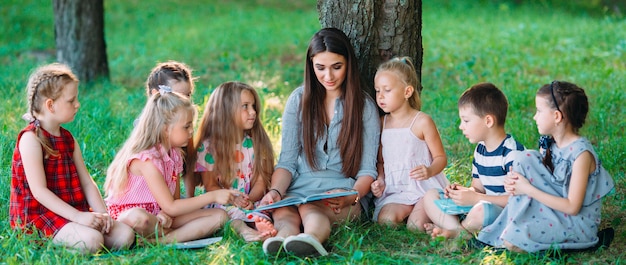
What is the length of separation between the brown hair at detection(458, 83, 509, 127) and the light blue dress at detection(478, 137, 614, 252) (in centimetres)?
37

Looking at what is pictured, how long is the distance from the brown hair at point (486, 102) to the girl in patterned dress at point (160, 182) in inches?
54.2

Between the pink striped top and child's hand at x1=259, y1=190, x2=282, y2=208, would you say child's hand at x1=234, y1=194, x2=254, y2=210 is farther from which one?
the pink striped top

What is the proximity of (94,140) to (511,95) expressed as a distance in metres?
3.83

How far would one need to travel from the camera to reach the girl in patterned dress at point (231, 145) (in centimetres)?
440

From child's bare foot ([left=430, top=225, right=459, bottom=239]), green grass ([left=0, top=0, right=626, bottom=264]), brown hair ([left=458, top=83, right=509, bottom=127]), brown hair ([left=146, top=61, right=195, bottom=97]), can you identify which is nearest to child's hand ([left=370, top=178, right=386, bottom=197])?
green grass ([left=0, top=0, right=626, bottom=264])

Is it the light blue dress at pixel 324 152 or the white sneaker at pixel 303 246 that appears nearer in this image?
the white sneaker at pixel 303 246

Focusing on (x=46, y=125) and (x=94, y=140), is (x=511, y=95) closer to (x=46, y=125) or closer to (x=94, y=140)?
(x=94, y=140)

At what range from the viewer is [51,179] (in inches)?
156

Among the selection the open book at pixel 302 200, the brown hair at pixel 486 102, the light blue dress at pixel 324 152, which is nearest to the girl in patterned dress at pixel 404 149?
the light blue dress at pixel 324 152

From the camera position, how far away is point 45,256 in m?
3.68

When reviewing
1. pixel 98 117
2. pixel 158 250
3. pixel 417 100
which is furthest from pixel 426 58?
pixel 158 250

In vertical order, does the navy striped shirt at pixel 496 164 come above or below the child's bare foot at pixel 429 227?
above

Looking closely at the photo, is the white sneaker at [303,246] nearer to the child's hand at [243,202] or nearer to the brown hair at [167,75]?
the child's hand at [243,202]

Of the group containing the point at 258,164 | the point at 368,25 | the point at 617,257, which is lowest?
the point at 617,257
